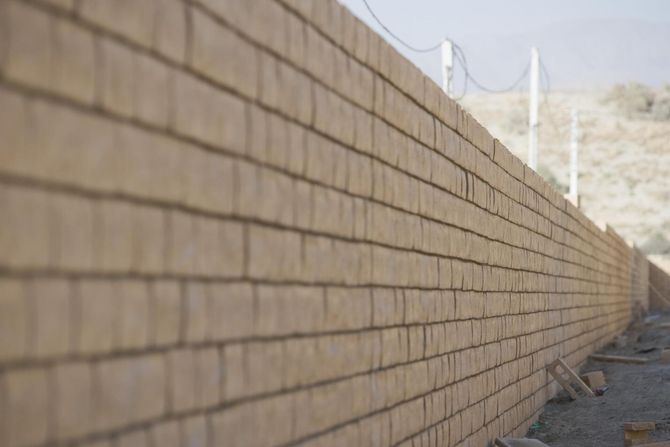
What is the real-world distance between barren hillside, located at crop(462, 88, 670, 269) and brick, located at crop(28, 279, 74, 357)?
45.8 meters

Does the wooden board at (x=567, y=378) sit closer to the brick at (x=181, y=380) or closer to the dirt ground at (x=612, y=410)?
the dirt ground at (x=612, y=410)

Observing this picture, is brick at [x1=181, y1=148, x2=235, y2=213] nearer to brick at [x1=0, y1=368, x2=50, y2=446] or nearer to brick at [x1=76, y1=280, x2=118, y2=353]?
brick at [x1=76, y1=280, x2=118, y2=353]

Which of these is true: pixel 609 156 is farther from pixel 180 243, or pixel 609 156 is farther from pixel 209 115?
pixel 180 243

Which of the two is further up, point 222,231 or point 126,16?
point 126,16

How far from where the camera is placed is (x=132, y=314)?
8.43ft

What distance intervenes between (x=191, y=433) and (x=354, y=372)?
1.49 meters

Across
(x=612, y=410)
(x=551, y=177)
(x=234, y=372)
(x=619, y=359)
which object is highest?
(x=551, y=177)

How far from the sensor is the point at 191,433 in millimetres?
2879

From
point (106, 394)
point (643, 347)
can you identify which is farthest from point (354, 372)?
point (643, 347)

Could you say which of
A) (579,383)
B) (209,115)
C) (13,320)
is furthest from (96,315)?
(579,383)

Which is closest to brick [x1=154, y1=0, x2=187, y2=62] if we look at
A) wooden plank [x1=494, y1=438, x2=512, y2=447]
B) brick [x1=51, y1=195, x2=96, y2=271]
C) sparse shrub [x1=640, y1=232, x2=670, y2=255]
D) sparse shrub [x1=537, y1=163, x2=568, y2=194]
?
brick [x1=51, y1=195, x2=96, y2=271]

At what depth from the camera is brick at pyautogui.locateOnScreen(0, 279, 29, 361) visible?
2.08m

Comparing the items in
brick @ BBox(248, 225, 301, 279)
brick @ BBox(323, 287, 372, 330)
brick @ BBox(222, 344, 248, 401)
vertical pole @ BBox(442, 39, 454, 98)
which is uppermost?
vertical pole @ BBox(442, 39, 454, 98)

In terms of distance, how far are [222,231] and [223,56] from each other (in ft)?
1.71
